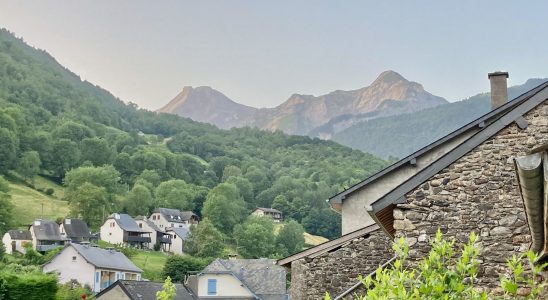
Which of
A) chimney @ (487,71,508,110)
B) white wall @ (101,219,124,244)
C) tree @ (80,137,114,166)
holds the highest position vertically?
tree @ (80,137,114,166)

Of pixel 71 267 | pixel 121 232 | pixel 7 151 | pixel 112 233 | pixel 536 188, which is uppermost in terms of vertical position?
pixel 7 151

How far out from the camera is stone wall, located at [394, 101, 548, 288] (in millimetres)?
10727

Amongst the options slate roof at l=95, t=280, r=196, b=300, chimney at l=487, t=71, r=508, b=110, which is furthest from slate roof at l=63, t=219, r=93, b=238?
chimney at l=487, t=71, r=508, b=110

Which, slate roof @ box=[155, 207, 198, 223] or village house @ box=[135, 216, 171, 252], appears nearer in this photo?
village house @ box=[135, 216, 171, 252]

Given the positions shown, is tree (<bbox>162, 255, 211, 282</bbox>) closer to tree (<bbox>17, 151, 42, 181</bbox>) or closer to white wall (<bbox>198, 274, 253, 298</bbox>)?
white wall (<bbox>198, 274, 253, 298</bbox>)

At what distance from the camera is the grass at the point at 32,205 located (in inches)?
5044

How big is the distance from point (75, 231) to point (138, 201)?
4003 cm

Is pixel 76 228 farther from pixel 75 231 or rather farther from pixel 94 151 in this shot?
pixel 94 151

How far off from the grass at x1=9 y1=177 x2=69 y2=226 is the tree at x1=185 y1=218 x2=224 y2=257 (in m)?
24.0

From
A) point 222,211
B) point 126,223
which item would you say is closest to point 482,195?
point 126,223

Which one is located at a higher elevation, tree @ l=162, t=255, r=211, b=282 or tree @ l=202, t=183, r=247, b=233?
tree @ l=202, t=183, r=247, b=233

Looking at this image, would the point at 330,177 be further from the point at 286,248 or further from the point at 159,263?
the point at 159,263

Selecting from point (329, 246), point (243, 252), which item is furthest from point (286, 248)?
point (329, 246)

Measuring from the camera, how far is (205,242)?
413 feet
